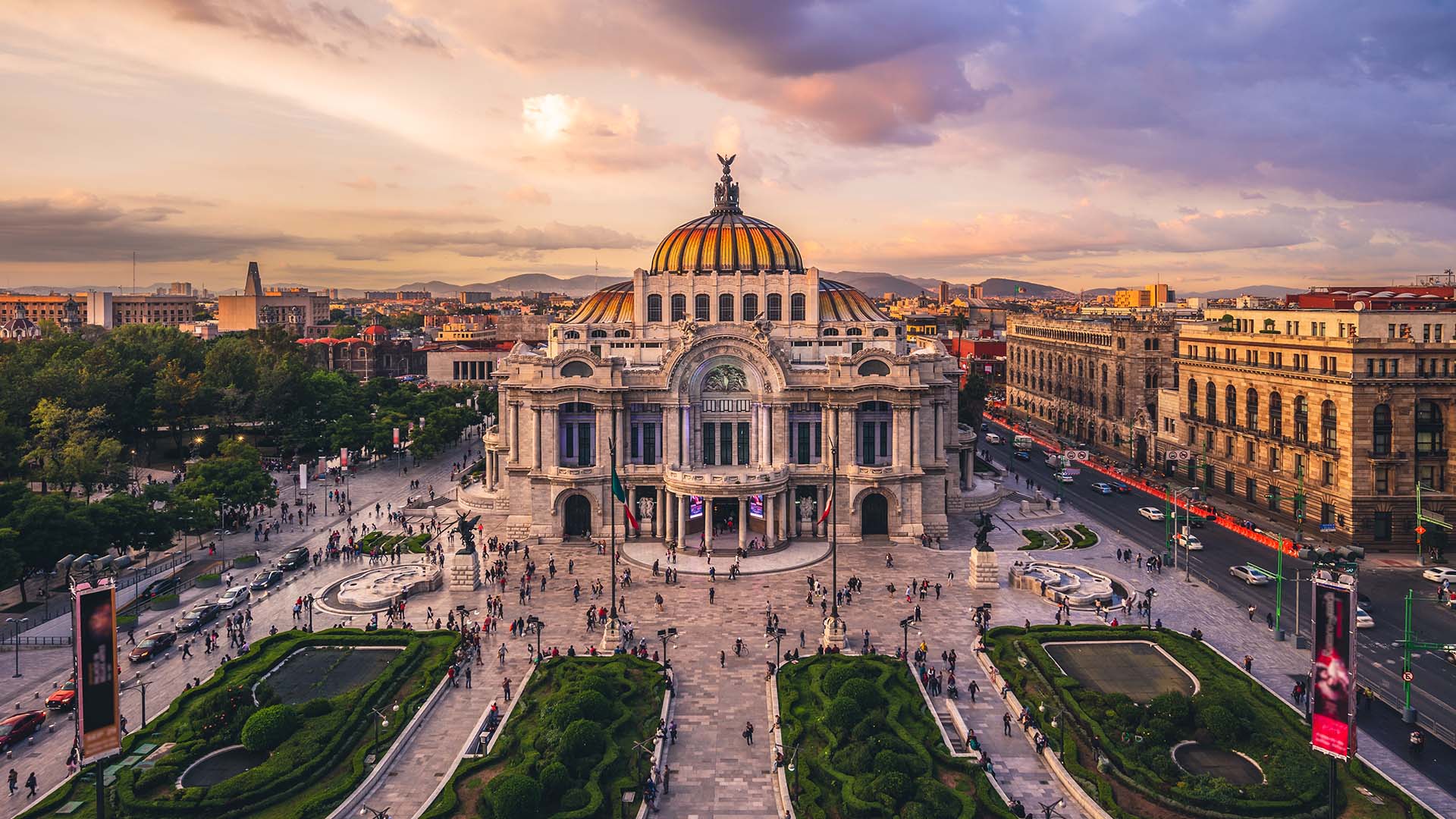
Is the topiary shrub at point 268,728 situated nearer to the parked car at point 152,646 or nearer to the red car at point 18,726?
the red car at point 18,726

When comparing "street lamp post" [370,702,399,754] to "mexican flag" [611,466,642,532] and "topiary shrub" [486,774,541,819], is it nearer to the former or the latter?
"topiary shrub" [486,774,541,819]

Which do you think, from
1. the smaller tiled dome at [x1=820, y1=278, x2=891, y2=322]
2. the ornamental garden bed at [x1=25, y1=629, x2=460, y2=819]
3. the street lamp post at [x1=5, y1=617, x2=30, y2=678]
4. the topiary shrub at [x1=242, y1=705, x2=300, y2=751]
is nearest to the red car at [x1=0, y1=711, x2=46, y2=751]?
the ornamental garden bed at [x1=25, y1=629, x2=460, y2=819]

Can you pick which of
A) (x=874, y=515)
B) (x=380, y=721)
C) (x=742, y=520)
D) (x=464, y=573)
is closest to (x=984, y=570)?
(x=874, y=515)

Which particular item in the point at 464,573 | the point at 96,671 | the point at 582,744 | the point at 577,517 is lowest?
the point at 582,744

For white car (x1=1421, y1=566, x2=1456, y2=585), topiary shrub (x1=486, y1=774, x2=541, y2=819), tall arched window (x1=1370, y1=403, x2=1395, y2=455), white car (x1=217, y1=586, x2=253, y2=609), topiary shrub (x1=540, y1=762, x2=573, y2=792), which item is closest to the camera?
topiary shrub (x1=486, y1=774, x2=541, y2=819)

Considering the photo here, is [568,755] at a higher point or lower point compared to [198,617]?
lower

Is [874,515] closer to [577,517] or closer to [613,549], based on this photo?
[577,517]
